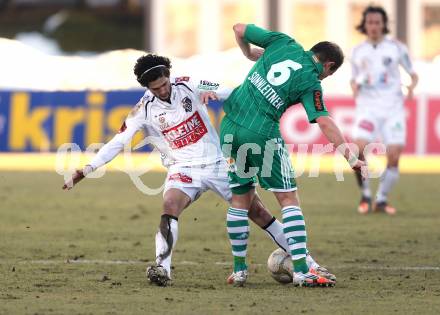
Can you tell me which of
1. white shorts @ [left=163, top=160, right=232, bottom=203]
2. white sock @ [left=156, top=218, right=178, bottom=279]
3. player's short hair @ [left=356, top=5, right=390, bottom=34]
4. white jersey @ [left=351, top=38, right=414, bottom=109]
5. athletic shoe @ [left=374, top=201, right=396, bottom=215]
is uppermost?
player's short hair @ [left=356, top=5, right=390, bottom=34]

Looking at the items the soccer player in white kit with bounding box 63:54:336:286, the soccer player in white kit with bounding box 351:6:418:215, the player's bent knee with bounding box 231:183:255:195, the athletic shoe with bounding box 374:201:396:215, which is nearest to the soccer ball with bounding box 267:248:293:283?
the soccer player in white kit with bounding box 63:54:336:286

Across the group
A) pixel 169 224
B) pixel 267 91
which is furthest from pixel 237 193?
pixel 267 91

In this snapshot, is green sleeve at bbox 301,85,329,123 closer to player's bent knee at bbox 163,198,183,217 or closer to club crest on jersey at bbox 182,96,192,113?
club crest on jersey at bbox 182,96,192,113

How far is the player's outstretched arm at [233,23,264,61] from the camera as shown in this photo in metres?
9.12

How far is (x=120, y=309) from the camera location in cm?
761

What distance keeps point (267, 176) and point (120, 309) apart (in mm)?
1785

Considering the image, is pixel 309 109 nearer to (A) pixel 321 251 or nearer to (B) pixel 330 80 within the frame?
(A) pixel 321 251

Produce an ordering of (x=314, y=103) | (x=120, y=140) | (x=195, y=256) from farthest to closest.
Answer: (x=195, y=256)
(x=120, y=140)
(x=314, y=103)

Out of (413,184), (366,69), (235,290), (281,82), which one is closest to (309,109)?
(281,82)

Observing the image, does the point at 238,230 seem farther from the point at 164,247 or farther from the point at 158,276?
the point at 158,276

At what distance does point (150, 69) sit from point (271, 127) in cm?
100

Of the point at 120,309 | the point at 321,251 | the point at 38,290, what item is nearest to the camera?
the point at 120,309

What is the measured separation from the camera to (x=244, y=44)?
920 cm

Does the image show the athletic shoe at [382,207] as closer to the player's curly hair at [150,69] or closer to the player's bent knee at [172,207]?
the player's bent knee at [172,207]
